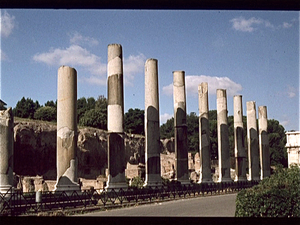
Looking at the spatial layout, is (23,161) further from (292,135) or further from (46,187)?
(292,135)

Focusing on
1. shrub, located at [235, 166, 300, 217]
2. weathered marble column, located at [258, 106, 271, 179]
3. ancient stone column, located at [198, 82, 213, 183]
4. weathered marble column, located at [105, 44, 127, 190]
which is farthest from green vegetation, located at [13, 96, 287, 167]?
shrub, located at [235, 166, 300, 217]

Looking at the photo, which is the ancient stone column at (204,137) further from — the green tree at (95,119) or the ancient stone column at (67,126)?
the green tree at (95,119)

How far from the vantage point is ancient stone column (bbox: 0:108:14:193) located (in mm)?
14695

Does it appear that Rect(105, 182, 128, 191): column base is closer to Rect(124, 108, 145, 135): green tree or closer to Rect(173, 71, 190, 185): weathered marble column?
Rect(173, 71, 190, 185): weathered marble column

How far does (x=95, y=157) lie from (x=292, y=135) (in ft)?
62.9

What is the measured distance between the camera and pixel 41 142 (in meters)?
39.8

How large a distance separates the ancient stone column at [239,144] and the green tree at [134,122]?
33641 mm

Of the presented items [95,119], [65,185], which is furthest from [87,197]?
[95,119]

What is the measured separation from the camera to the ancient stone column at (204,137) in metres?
28.2

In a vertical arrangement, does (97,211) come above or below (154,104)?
below

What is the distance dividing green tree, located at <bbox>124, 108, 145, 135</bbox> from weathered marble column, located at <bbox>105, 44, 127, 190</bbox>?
45072mm

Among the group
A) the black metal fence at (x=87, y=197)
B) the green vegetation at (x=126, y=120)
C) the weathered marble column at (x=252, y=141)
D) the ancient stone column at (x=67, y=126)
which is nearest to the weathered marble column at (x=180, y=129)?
the black metal fence at (x=87, y=197)

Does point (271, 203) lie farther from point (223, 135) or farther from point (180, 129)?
point (223, 135)
